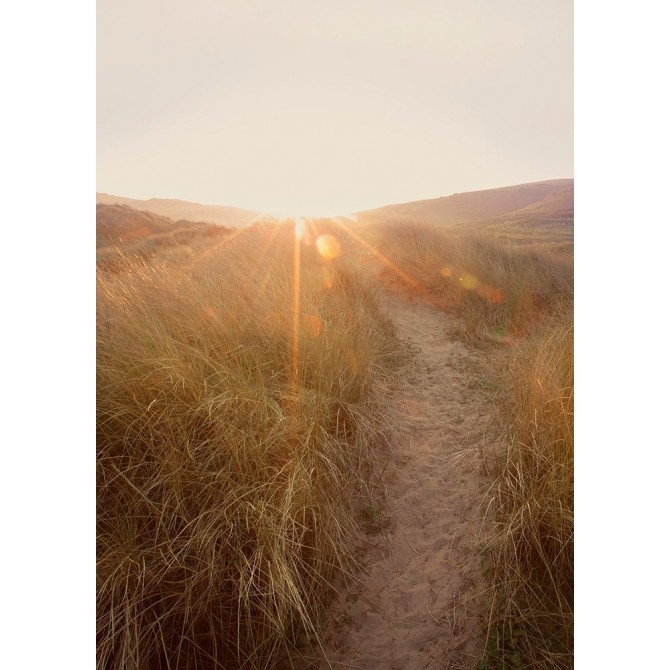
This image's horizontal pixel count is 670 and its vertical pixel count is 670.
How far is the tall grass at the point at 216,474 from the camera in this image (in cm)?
135

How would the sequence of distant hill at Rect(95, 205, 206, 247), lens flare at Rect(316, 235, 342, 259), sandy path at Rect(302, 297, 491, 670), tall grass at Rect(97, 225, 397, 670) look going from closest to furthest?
tall grass at Rect(97, 225, 397, 670) < sandy path at Rect(302, 297, 491, 670) < lens flare at Rect(316, 235, 342, 259) < distant hill at Rect(95, 205, 206, 247)

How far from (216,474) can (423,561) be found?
1082 mm

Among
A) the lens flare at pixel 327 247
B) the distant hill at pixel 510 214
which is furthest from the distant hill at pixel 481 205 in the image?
the lens flare at pixel 327 247

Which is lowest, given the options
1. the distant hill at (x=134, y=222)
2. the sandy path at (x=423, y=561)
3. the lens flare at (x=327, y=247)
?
the sandy path at (x=423, y=561)

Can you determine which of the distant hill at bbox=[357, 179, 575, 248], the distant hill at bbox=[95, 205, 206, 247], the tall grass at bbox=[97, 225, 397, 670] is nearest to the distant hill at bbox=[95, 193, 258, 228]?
the distant hill at bbox=[95, 205, 206, 247]

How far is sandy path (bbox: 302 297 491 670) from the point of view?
1.52 metres

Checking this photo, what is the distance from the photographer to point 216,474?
5.15ft

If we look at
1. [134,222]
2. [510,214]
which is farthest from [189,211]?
[510,214]

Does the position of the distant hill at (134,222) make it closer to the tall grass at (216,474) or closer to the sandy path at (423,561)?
the tall grass at (216,474)

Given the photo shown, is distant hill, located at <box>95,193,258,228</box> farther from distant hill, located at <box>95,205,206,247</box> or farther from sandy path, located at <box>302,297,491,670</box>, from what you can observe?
sandy path, located at <box>302,297,491,670</box>

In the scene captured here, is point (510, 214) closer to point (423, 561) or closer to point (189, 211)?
point (189, 211)

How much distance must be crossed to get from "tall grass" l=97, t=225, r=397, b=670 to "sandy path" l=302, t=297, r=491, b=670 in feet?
0.58

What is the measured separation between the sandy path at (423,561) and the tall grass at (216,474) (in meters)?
0.18
